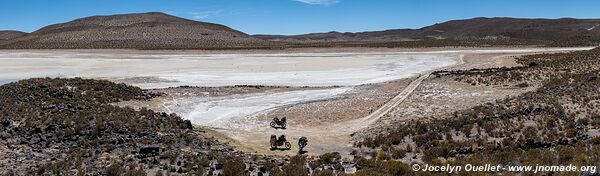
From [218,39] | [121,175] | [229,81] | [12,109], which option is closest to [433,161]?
[121,175]

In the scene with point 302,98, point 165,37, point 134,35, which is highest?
point 134,35

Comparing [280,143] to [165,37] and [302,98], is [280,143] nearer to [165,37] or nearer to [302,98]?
[302,98]

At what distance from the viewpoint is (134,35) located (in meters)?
130

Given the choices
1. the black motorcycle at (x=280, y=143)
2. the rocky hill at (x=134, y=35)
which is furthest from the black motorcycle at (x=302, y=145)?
the rocky hill at (x=134, y=35)

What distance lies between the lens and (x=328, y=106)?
89.6ft

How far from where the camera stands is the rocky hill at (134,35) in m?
113

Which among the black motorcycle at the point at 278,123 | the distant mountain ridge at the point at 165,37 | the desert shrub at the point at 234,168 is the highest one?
the distant mountain ridge at the point at 165,37

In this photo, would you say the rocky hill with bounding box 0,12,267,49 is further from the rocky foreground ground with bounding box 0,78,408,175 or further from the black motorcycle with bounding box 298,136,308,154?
the black motorcycle with bounding box 298,136,308,154

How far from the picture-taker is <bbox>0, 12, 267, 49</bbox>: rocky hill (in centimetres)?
11261

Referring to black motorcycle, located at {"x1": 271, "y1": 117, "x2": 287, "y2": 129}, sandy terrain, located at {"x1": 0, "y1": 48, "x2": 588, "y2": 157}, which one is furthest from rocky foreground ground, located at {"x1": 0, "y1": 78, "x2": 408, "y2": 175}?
black motorcycle, located at {"x1": 271, "y1": 117, "x2": 287, "y2": 129}

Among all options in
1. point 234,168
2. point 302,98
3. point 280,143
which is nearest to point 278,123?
point 280,143

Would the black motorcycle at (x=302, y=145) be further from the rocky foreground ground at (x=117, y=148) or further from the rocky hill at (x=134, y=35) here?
the rocky hill at (x=134, y=35)

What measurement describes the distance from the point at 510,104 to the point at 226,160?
42.3 feet

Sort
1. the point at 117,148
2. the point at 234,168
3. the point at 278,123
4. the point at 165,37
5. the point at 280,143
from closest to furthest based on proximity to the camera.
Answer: the point at 234,168, the point at 117,148, the point at 280,143, the point at 278,123, the point at 165,37
